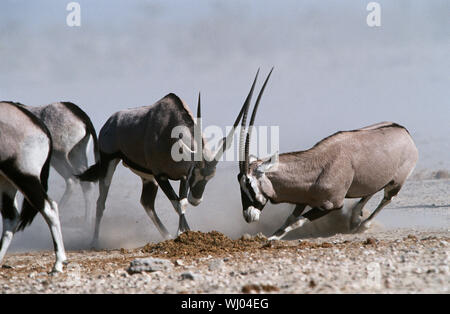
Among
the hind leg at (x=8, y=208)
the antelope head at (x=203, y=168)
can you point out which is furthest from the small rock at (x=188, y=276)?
the antelope head at (x=203, y=168)

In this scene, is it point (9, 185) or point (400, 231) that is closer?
point (9, 185)

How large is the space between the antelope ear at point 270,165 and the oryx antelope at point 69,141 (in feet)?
19.2

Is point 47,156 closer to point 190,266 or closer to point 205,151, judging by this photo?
point 190,266

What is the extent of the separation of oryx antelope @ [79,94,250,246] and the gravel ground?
266 centimetres

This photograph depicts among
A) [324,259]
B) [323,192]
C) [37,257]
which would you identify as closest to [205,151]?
[323,192]

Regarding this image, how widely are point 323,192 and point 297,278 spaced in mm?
4505

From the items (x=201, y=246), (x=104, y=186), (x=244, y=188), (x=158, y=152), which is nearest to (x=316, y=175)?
(x=244, y=188)

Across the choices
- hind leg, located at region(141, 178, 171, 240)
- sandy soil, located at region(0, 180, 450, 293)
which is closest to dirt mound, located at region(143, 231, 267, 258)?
sandy soil, located at region(0, 180, 450, 293)

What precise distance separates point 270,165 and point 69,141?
19.8 feet

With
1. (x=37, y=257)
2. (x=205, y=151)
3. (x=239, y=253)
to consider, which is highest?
(x=205, y=151)

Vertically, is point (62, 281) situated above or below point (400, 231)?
above

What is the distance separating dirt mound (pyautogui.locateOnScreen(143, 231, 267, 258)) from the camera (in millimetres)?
9141

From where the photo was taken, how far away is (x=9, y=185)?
29.0ft

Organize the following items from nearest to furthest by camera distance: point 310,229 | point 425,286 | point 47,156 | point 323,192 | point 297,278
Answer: point 425,286
point 297,278
point 47,156
point 323,192
point 310,229
